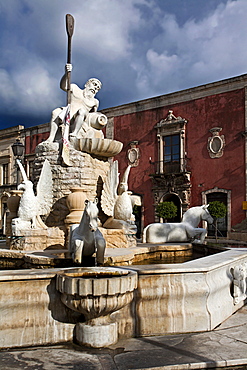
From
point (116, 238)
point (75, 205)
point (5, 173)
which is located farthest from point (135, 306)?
point (5, 173)

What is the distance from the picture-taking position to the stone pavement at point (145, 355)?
3.04 meters

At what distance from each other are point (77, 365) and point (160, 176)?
19819mm

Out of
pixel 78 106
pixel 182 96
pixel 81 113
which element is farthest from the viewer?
pixel 182 96

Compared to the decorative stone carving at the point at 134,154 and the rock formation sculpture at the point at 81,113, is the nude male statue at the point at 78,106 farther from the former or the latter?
the decorative stone carving at the point at 134,154

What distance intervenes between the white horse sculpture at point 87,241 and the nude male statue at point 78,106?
3.58m

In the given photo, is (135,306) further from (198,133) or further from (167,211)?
(198,133)

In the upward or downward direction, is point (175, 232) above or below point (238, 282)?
above

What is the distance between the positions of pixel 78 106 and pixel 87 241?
4.68 metres

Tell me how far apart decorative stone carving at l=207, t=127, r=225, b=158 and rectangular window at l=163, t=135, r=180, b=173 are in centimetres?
224

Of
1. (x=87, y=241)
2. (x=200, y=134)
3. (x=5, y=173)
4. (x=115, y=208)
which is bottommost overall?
(x=87, y=241)

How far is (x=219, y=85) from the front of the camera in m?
20.9

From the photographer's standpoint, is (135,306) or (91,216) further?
(91,216)

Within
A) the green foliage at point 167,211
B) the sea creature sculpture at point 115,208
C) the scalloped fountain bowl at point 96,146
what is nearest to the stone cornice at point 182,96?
the green foliage at point 167,211

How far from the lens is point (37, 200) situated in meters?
7.40
